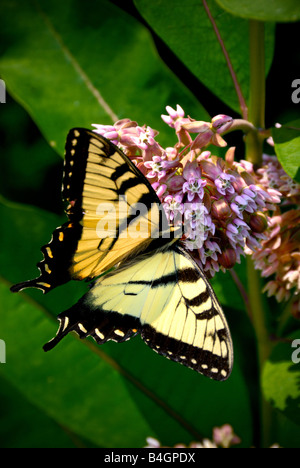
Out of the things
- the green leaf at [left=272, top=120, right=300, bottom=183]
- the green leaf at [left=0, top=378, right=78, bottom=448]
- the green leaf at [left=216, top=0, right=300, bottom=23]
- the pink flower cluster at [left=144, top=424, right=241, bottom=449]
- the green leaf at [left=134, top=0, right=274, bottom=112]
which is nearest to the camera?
the green leaf at [left=216, top=0, right=300, bottom=23]

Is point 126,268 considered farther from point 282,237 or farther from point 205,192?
point 282,237

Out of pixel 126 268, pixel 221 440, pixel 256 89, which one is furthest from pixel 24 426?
pixel 256 89

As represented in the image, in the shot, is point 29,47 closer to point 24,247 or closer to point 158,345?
point 24,247

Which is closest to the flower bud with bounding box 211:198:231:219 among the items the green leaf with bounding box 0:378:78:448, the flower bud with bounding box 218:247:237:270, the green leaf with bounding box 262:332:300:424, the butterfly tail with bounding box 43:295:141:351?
the flower bud with bounding box 218:247:237:270

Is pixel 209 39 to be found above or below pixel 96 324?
above

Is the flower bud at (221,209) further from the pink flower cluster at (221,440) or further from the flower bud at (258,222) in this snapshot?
the pink flower cluster at (221,440)

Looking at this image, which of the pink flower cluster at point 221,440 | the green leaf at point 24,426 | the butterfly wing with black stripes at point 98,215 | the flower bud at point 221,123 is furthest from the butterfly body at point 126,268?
the green leaf at point 24,426

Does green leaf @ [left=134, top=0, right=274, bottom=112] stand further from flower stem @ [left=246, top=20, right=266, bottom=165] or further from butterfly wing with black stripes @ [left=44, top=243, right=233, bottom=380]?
butterfly wing with black stripes @ [left=44, top=243, right=233, bottom=380]

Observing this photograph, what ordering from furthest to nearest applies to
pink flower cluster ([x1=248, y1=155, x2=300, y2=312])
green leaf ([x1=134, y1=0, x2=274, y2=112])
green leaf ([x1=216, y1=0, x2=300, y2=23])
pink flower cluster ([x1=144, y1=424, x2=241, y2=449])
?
pink flower cluster ([x1=144, y1=424, x2=241, y2=449]), green leaf ([x1=134, y1=0, x2=274, y2=112]), pink flower cluster ([x1=248, y1=155, x2=300, y2=312]), green leaf ([x1=216, y1=0, x2=300, y2=23])
